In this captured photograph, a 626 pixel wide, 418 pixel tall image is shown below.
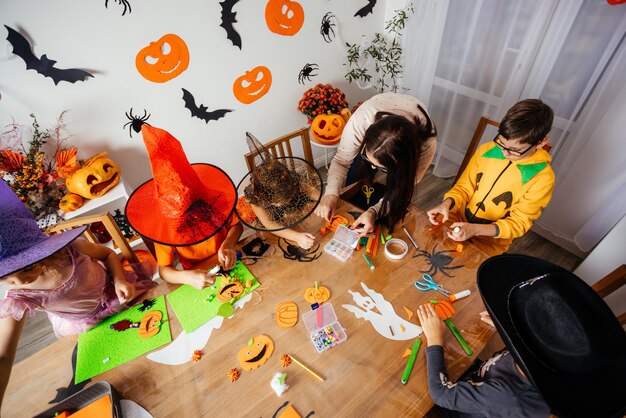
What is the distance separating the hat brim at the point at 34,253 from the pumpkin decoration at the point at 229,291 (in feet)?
1.61

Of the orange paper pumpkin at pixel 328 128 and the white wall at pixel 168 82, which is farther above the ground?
the white wall at pixel 168 82

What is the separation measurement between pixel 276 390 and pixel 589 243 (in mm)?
2232

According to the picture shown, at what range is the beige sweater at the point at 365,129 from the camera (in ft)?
4.60

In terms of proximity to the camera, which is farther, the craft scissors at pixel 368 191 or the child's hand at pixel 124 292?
the craft scissors at pixel 368 191

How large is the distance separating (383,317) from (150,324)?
0.82m

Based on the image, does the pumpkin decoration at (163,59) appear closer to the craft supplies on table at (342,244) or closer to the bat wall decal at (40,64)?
the bat wall decal at (40,64)

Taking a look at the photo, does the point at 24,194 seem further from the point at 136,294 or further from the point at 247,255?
the point at 247,255

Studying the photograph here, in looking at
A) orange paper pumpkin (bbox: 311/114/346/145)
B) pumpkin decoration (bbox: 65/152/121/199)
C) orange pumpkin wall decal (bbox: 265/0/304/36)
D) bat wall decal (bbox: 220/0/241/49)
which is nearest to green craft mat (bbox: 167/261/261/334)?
pumpkin decoration (bbox: 65/152/121/199)

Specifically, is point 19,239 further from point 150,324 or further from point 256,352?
point 256,352

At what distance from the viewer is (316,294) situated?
1.06 m

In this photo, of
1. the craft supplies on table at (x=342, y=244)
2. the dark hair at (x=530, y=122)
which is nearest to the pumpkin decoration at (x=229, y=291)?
the craft supplies on table at (x=342, y=244)

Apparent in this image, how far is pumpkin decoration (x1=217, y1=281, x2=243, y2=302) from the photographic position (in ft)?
3.51

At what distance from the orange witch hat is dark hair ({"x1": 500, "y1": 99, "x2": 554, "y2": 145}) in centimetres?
110

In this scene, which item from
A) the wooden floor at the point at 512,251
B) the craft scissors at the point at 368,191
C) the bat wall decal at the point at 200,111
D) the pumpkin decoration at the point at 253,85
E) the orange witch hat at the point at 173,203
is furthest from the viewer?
the pumpkin decoration at the point at 253,85
